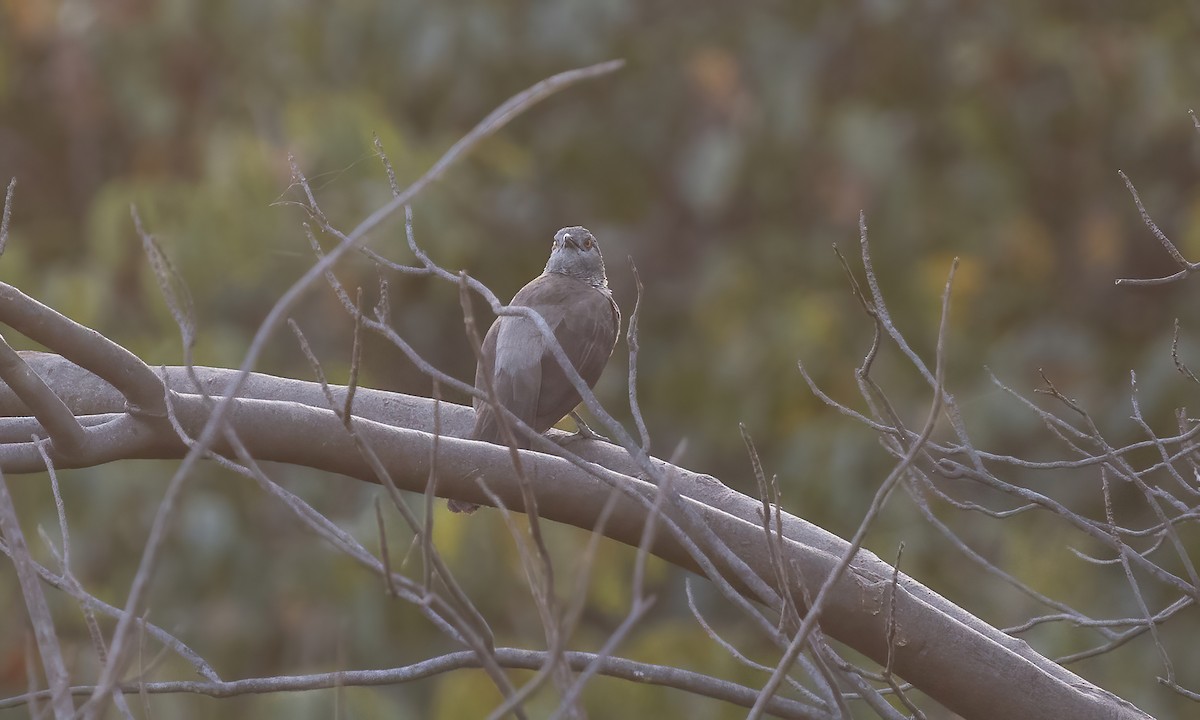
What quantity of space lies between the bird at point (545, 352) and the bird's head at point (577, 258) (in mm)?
208

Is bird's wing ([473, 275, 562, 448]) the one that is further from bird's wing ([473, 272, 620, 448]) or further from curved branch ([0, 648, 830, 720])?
curved branch ([0, 648, 830, 720])

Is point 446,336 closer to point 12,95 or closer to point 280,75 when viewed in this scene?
point 280,75

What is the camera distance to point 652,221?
11.8 meters

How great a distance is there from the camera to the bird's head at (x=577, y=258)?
23.6 feet

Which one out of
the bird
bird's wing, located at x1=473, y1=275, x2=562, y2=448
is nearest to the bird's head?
the bird

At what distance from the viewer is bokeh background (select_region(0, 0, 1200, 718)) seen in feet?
25.2

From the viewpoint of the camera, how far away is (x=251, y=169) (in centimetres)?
755

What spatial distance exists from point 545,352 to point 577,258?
59.0 inches

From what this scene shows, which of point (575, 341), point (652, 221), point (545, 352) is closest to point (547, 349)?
point (545, 352)

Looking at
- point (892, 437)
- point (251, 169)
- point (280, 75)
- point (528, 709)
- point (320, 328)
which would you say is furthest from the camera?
point (280, 75)

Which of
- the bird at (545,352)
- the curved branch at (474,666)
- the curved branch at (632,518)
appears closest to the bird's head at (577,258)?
the bird at (545,352)

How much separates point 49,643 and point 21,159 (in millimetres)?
8959

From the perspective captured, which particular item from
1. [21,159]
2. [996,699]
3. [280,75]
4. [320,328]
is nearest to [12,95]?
[21,159]

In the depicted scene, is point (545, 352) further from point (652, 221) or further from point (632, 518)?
point (652, 221)
